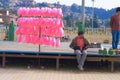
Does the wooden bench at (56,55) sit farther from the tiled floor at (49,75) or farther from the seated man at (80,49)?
the tiled floor at (49,75)

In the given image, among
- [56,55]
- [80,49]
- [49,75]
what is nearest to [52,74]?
[49,75]

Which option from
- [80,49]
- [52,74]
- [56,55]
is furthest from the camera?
[56,55]

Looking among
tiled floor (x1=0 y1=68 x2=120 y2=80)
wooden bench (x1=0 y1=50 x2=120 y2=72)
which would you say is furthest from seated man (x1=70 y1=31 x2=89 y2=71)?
tiled floor (x1=0 y1=68 x2=120 y2=80)

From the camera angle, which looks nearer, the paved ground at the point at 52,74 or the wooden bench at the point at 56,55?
the paved ground at the point at 52,74

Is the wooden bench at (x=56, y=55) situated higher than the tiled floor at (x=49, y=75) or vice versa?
the wooden bench at (x=56, y=55)

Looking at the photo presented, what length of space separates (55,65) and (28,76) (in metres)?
2.95

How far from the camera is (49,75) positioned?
1317 cm

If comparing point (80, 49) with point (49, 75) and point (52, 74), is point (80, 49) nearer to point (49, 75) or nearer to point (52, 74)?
point (52, 74)

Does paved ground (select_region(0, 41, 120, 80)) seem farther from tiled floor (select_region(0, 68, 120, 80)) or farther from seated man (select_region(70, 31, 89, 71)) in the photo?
seated man (select_region(70, 31, 89, 71))

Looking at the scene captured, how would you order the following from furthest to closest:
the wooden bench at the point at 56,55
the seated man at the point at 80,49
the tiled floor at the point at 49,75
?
the wooden bench at the point at 56,55 < the seated man at the point at 80,49 < the tiled floor at the point at 49,75

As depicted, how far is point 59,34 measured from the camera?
1480cm

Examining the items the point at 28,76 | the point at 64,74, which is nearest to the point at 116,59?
the point at 64,74

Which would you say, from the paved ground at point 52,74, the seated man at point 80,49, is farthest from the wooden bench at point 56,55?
the paved ground at point 52,74

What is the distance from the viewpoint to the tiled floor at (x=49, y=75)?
41.4ft
